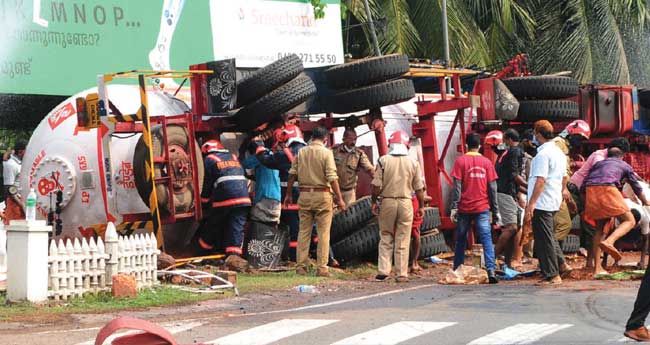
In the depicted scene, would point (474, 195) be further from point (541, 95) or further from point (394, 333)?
point (394, 333)

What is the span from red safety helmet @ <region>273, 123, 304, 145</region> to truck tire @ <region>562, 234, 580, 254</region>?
4658mm

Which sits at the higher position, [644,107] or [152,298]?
[644,107]

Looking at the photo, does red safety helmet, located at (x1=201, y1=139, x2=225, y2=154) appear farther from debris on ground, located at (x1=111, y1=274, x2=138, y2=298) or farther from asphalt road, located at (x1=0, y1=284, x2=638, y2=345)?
asphalt road, located at (x1=0, y1=284, x2=638, y2=345)

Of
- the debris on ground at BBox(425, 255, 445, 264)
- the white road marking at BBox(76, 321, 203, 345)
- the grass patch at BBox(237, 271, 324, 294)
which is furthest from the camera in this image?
the debris on ground at BBox(425, 255, 445, 264)

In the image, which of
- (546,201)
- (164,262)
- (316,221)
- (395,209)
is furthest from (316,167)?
(546,201)

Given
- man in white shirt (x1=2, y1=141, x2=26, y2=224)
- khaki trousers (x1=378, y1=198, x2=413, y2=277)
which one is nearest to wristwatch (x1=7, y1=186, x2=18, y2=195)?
man in white shirt (x1=2, y1=141, x2=26, y2=224)

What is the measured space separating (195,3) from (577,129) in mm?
7893

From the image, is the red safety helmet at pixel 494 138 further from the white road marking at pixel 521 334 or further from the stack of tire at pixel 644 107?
the white road marking at pixel 521 334

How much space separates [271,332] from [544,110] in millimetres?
10238

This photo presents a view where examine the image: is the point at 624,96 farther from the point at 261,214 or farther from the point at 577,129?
the point at 261,214

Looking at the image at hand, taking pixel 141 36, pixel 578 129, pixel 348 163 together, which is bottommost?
pixel 348 163

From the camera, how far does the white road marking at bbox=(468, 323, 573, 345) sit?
9.69 metres

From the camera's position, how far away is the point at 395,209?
51.0 ft

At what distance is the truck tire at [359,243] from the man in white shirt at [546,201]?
2740 mm
